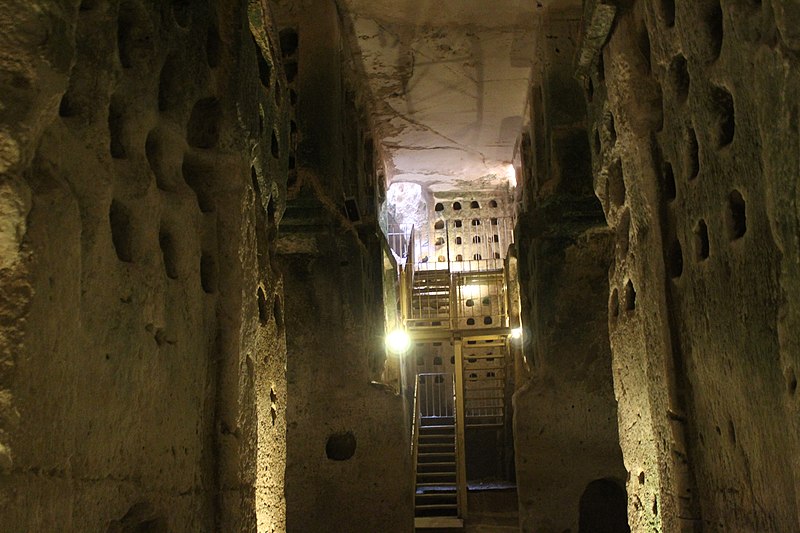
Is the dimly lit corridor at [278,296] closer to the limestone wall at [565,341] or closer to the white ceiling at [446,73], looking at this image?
the limestone wall at [565,341]

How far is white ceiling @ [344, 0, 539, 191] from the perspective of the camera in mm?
7297

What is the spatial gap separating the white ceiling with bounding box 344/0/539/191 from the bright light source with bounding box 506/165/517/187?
45 centimetres

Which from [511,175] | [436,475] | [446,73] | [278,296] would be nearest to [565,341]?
[446,73]

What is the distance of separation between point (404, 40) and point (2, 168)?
6519mm

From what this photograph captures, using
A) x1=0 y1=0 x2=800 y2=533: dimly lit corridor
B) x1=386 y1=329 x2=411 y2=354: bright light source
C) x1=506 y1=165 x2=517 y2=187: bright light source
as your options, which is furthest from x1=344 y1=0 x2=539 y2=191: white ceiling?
x1=386 y1=329 x2=411 y2=354: bright light source

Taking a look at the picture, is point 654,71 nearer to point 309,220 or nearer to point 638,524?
point 638,524

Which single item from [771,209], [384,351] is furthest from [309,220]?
[771,209]

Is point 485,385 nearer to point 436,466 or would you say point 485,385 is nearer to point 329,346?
point 436,466

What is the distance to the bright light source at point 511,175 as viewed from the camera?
1228 cm

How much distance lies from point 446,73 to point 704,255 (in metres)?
5.97

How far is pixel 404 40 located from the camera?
25.4 ft

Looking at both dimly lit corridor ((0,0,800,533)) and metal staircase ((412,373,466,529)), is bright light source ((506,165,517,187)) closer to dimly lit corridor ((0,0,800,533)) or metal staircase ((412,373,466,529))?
metal staircase ((412,373,466,529))

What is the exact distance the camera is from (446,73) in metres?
8.45

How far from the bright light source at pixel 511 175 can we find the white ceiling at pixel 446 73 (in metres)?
0.45
